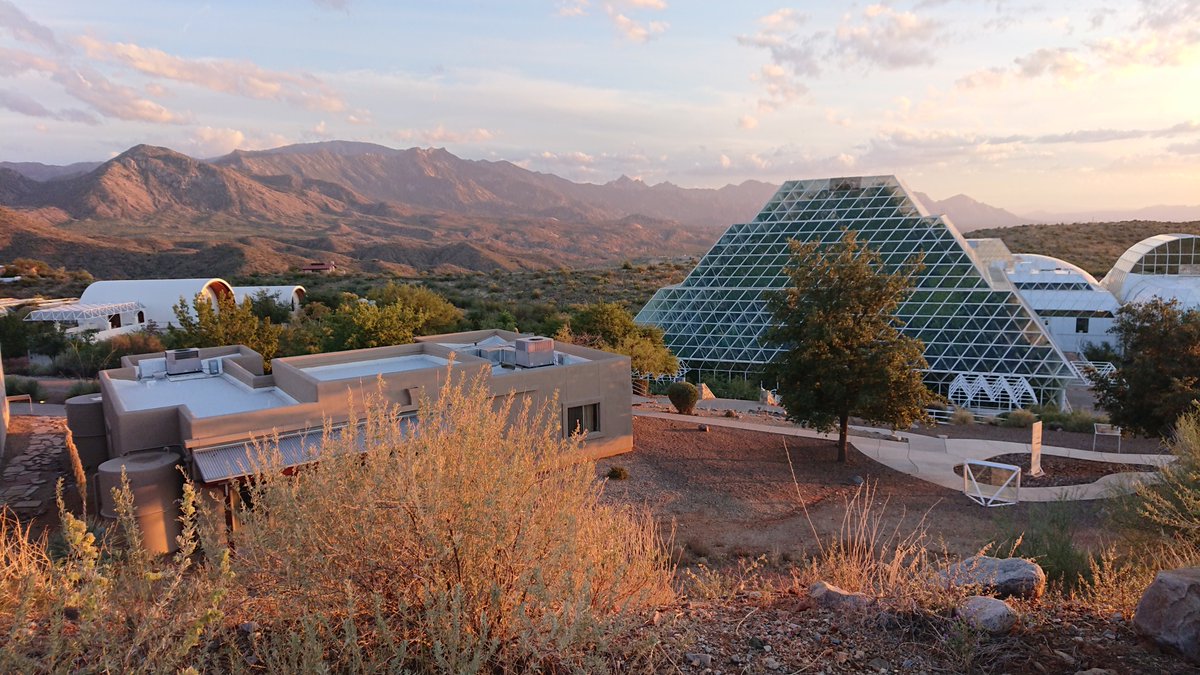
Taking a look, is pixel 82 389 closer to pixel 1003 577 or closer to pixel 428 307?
pixel 428 307

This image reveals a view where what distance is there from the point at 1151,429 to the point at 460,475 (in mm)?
19565

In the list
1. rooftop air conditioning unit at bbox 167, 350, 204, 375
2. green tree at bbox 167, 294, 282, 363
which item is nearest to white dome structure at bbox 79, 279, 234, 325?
green tree at bbox 167, 294, 282, 363

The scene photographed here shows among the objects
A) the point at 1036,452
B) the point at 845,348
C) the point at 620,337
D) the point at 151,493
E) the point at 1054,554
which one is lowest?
the point at 1036,452

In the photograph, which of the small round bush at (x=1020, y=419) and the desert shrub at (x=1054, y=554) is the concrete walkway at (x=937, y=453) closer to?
the small round bush at (x=1020, y=419)

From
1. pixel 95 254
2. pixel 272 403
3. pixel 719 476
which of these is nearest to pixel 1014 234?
pixel 719 476

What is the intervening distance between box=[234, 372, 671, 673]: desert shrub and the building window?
13.0 metres

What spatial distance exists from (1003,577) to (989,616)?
50.0 inches

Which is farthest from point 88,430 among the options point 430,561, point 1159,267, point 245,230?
point 245,230

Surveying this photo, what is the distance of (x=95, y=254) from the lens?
222ft

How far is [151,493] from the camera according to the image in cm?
1162

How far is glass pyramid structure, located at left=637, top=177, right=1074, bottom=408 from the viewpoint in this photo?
2545 cm

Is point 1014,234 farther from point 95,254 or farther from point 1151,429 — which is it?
point 95,254

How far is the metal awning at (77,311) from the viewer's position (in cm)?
3447

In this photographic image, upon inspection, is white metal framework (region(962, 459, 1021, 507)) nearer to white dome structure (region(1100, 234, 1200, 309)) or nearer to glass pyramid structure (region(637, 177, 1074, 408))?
glass pyramid structure (region(637, 177, 1074, 408))
